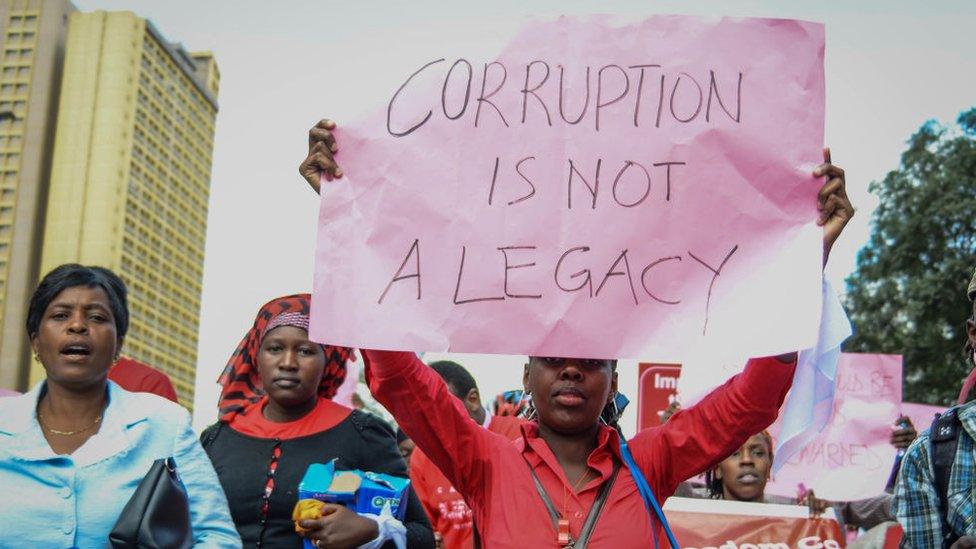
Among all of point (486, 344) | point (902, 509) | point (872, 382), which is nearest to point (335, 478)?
point (486, 344)

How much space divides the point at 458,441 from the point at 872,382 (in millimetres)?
6771

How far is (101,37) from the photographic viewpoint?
40.7 meters

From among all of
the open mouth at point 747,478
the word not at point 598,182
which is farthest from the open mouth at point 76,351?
the open mouth at point 747,478

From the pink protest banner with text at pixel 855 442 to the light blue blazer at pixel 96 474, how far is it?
593 centimetres

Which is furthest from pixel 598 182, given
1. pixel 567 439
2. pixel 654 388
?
pixel 654 388

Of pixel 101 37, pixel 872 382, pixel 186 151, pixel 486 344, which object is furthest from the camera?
pixel 186 151

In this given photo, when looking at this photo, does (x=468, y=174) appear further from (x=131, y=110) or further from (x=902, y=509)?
(x=131, y=110)

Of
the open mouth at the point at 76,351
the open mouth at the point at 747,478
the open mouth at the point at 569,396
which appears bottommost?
the open mouth at the point at 747,478

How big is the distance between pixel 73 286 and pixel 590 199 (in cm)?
169

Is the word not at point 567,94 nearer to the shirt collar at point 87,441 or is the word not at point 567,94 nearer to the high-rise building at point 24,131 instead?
the shirt collar at point 87,441

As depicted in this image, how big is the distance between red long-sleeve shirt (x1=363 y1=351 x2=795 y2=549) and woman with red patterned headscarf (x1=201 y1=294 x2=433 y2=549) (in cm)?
62

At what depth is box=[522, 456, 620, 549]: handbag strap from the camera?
2.99 meters

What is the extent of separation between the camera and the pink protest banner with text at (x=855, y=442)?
28.3ft

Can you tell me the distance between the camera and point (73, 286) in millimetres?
3566
